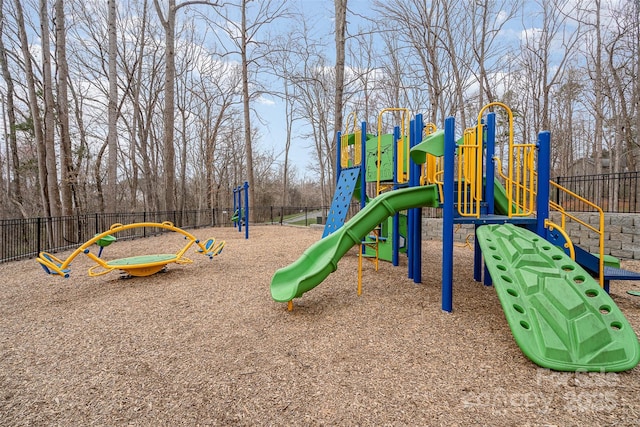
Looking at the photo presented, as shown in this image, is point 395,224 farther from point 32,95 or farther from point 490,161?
point 32,95

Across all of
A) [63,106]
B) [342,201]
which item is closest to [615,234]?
[342,201]

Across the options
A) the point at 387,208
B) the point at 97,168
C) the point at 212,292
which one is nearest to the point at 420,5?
the point at 387,208

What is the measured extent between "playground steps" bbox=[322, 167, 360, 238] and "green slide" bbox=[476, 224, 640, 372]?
10.4 feet

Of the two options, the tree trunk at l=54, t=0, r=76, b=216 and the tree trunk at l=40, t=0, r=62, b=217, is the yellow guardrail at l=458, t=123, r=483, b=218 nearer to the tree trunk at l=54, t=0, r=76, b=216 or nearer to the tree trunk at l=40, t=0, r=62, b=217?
the tree trunk at l=54, t=0, r=76, b=216

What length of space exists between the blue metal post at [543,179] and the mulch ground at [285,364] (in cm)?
111

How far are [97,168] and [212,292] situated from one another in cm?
1697

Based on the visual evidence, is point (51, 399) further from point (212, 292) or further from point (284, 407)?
point (212, 292)

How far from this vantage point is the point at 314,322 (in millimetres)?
3350

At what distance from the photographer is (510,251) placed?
120 inches

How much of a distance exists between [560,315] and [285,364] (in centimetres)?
218

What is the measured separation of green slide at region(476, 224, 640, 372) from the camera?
2246 millimetres

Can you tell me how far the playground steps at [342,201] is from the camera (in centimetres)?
591

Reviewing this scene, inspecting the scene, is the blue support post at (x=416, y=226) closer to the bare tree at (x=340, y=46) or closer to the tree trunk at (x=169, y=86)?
the bare tree at (x=340, y=46)

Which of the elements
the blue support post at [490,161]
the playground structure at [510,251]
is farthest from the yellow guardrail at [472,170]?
the blue support post at [490,161]
